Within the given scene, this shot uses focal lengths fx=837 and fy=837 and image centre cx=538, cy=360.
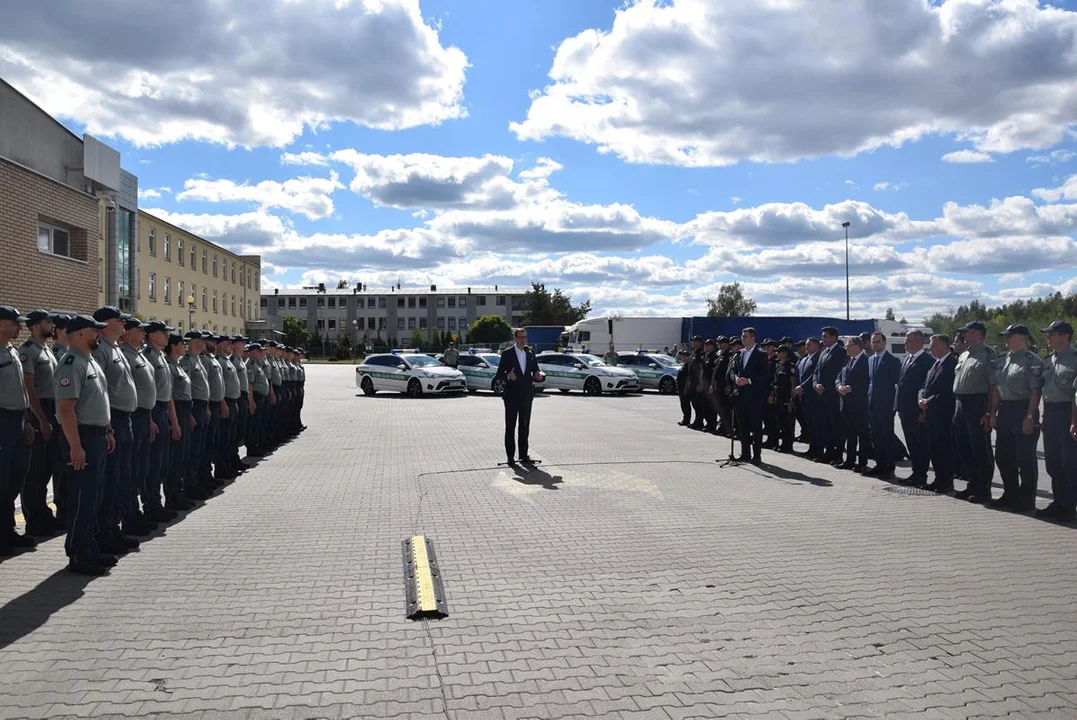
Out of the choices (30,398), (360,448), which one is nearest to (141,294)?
(360,448)

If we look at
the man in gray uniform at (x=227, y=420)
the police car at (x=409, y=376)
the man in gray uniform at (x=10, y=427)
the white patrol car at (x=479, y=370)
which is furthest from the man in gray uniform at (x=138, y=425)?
the white patrol car at (x=479, y=370)

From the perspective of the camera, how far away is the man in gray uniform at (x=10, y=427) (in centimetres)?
664

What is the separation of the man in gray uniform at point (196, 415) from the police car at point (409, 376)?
64.9 feet

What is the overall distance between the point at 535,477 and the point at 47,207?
1214cm

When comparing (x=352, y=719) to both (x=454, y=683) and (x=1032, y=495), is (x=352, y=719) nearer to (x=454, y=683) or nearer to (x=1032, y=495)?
(x=454, y=683)

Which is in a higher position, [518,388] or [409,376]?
[518,388]

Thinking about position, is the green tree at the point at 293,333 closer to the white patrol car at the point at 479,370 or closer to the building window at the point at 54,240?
the white patrol car at the point at 479,370

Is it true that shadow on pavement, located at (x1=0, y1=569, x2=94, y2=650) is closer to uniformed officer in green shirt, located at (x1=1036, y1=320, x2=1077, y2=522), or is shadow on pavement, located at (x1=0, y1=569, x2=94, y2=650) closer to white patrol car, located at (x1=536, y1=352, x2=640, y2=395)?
uniformed officer in green shirt, located at (x1=1036, y1=320, x2=1077, y2=522)

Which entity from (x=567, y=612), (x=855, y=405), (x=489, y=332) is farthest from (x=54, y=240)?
(x=489, y=332)

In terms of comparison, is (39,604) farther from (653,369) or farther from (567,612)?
(653,369)

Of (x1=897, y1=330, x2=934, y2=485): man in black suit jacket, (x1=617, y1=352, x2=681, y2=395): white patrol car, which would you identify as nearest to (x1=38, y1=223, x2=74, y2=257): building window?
(x1=897, y1=330, x2=934, y2=485): man in black suit jacket

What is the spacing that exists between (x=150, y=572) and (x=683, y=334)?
4174cm

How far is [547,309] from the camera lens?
106 meters

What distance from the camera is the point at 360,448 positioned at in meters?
14.7
